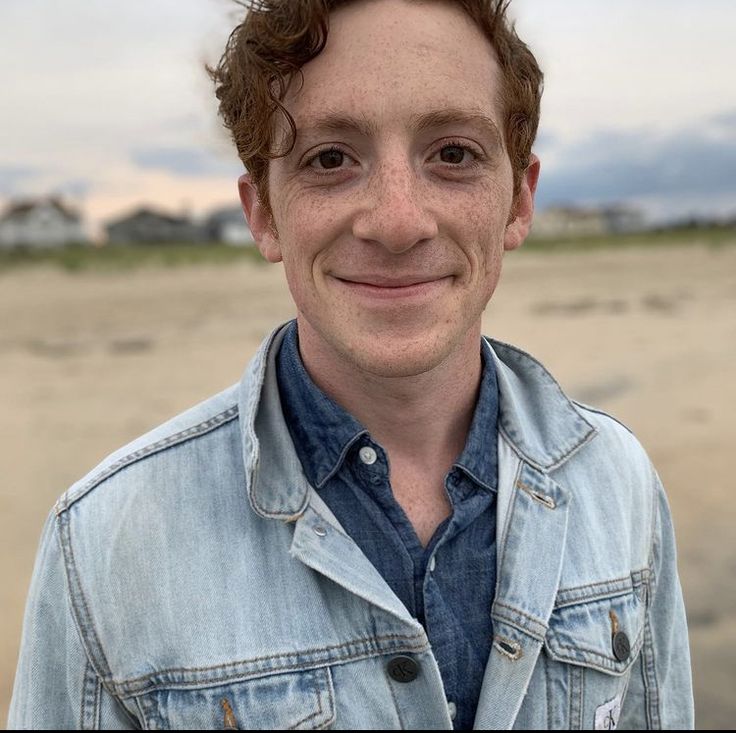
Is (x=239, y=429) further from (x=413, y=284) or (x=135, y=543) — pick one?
(x=413, y=284)

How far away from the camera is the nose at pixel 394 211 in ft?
5.24

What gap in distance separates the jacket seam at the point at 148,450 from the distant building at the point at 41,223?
50.4m

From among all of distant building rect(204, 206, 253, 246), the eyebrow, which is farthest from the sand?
distant building rect(204, 206, 253, 246)

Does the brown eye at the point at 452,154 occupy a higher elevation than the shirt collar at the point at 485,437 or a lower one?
higher

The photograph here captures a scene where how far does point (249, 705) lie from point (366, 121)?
1.17m

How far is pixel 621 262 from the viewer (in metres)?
24.1

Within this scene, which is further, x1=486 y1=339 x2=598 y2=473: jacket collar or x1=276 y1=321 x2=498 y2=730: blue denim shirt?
x1=486 y1=339 x2=598 y2=473: jacket collar

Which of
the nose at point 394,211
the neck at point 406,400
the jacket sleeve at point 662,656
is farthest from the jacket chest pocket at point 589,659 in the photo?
→ the nose at point 394,211

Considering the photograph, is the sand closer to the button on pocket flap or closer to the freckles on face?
the button on pocket flap

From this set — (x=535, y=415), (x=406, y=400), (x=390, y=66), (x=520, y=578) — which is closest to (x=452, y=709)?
(x=520, y=578)

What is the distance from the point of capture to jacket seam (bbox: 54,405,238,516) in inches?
67.5

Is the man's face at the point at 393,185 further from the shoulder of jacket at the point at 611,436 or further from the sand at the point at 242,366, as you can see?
the sand at the point at 242,366

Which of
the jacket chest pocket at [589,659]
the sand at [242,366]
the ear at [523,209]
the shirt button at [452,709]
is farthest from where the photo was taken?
the sand at [242,366]

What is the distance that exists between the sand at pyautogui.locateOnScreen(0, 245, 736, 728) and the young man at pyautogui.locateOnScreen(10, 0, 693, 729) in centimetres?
241
